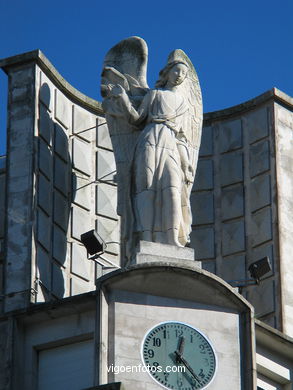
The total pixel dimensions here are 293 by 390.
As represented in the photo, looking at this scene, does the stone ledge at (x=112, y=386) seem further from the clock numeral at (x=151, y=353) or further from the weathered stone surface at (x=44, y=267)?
the weathered stone surface at (x=44, y=267)

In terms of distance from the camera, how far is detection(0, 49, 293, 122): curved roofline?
3675 centimetres

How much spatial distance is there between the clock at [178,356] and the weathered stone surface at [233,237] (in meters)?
4.02

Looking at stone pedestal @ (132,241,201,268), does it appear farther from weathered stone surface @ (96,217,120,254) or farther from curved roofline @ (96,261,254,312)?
weathered stone surface @ (96,217,120,254)

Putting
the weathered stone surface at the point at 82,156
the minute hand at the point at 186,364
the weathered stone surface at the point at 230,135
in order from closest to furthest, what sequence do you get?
the minute hand at the point at 186,364
the weathered stone surface at the point at 82,156
the weathered stone surface at the point at 230,135

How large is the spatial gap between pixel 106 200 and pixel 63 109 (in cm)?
162

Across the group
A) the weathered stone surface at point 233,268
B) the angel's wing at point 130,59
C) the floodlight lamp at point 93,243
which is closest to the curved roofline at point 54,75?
the angel's wing at point 130,59

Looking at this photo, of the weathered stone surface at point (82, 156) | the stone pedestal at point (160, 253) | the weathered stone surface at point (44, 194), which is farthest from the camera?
the weathered stone surface at point (82, 156)

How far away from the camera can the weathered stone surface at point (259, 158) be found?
37.7 m

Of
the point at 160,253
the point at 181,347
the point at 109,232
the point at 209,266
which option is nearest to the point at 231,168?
the point at 209,266

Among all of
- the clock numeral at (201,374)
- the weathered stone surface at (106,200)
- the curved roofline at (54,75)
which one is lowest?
the clock numeral at (201,374)

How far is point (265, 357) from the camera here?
34531 millimetres

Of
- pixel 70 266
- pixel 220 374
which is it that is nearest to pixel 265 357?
pixel 220 374

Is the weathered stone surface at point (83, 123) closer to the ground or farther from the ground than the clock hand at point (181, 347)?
farther from the ground

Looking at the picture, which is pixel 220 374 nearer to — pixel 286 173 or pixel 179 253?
pixel 179 253
